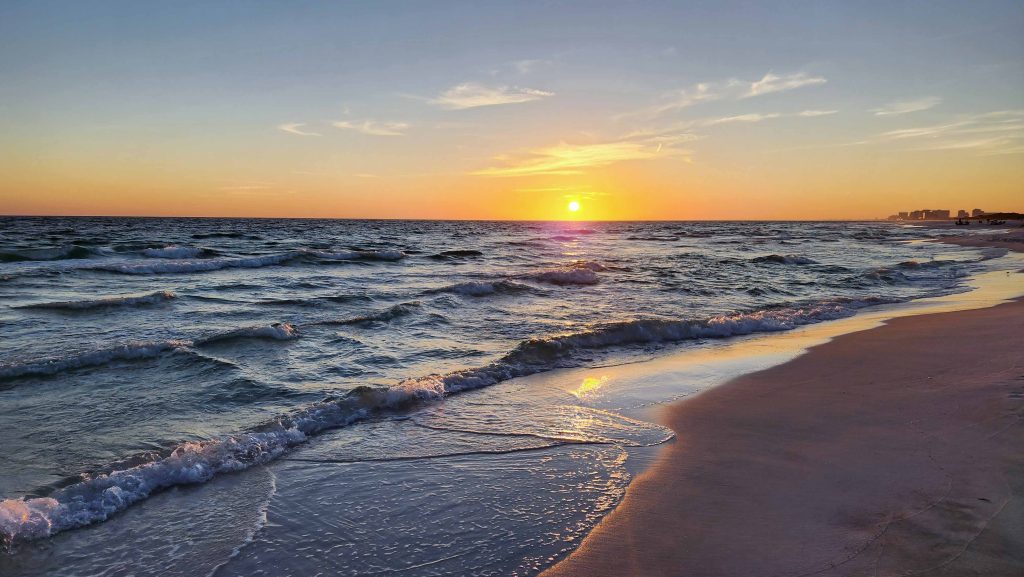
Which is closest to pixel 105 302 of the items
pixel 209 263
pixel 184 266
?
pixel 184 266

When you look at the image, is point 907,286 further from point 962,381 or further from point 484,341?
point 484,341

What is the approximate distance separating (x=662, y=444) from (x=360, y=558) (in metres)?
3.17

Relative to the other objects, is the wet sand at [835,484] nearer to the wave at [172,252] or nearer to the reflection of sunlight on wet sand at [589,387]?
the reflection of sunlight on wet sand at [589,387]

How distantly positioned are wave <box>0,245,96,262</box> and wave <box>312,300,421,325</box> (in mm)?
22242

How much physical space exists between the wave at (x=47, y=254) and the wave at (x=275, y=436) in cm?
2752

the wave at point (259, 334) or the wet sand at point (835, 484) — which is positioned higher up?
the wave at point (259, 334)

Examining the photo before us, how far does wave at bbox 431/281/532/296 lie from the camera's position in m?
18.0

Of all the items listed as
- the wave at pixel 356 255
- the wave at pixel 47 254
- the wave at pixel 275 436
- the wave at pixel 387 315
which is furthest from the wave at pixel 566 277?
the wave at pixel 47 254

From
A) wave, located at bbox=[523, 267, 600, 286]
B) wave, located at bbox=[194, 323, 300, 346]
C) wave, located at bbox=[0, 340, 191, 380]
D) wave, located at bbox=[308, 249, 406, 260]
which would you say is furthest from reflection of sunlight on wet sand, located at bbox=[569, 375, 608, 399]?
wave, located at bbox=[308, 249, 406, 260]

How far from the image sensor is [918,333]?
10906 millimetres

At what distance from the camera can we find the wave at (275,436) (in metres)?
4.23

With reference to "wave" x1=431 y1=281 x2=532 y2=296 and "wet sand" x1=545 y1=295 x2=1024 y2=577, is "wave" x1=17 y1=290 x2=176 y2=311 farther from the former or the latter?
"wet sand" x1=545 y1=295 x2=1024 y2=577

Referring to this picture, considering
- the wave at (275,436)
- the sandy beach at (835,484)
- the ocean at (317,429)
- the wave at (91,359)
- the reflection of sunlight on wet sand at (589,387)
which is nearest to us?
the sandy beach at (835,484)

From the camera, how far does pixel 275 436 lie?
586 centimetres
